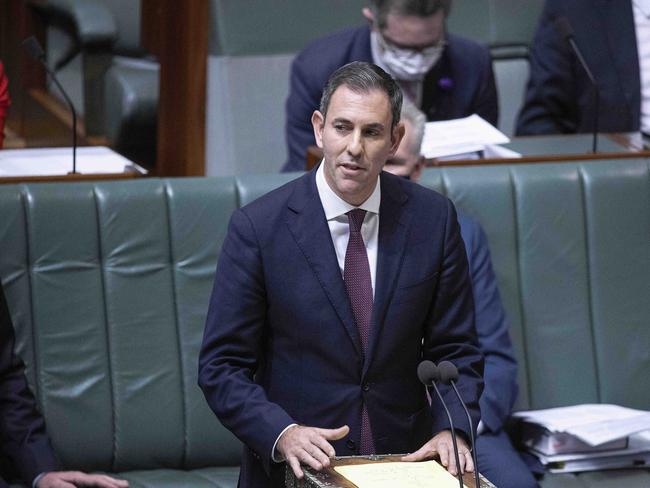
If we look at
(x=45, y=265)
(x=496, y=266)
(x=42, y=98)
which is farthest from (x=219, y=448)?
(x=42, y=98)

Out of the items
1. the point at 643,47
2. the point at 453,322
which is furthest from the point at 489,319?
the point at 643,47

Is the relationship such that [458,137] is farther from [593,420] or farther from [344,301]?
[344,301]

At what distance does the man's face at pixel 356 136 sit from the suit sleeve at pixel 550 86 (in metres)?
2.14

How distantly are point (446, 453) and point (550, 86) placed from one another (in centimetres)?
240

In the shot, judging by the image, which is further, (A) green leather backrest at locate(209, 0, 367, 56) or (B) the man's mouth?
(A) green leather backrest at locate(209, 0, 367, 56)

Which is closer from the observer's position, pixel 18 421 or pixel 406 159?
pixel 18 421

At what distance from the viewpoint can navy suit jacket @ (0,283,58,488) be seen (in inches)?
110

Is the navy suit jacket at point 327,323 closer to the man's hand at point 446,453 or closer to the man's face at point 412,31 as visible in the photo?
the man's hand at point 446,453

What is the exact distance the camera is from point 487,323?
316 cm

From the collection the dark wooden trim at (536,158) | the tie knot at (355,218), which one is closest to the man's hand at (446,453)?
the tie knot at (355,218)

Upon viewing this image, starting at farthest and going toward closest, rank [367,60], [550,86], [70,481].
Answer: [550,86]
[367,60]
[70,481]

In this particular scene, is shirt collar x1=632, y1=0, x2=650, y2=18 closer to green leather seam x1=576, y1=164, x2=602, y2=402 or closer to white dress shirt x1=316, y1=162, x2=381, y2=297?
green leather seam x1=576, y1=164, x2=602, y2=402

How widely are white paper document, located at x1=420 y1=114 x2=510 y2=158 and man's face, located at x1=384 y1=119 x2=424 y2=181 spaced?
34 cm

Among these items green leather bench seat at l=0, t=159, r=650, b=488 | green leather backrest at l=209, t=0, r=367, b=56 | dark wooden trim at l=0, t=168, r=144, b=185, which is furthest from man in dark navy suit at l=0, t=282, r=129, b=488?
green leather backrest at l=209, t=0, r=367, b=56
